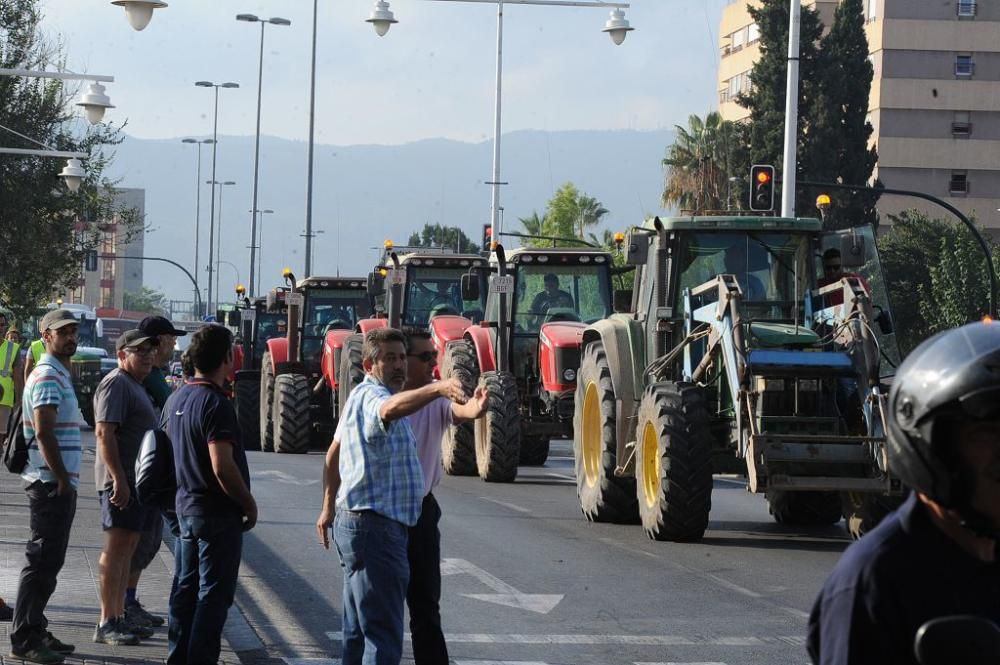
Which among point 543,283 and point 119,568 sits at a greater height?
point 543,283

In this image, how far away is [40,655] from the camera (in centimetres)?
785

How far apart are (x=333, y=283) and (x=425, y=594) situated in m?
20.7

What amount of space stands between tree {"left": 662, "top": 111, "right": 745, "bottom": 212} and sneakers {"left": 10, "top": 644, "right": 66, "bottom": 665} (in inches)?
2343

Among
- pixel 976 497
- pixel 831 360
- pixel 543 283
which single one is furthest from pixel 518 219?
pixel 976 497

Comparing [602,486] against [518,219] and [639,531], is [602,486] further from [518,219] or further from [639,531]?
[518,219]

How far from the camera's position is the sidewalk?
321 inches

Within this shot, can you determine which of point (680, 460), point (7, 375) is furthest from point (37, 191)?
point (680, 460)

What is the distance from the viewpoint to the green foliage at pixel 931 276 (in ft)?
169

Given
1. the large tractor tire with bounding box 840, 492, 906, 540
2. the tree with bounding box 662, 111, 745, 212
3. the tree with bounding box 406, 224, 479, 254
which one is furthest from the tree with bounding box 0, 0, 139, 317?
the tree with bounding box 406, 224, 479, 254

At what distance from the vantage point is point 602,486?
15031 mm

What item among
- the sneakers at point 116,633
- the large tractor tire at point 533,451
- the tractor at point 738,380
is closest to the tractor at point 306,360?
the large tractor tire at point 533,451

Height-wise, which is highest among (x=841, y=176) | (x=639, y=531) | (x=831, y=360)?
(x=841, y=176)

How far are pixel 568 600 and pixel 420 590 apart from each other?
3.54 m

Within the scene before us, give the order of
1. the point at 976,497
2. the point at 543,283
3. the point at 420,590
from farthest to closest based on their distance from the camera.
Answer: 1. the point at 543,283
2. the point at 420,590
3. the point at 976,497
